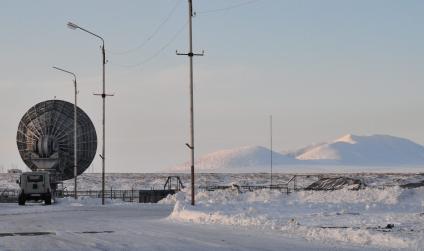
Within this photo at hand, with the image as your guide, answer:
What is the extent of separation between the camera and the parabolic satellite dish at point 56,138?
7106cm

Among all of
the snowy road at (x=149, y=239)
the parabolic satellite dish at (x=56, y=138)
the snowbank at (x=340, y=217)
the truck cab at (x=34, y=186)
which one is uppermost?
the parabolic satellite dish at (x=56, y=138)

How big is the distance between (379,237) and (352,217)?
9047 millimetres

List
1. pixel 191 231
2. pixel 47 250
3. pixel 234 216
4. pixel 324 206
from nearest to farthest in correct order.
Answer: pixel 47 250 < pixel 191 231 < pixel 234 216 < pixel 324 206

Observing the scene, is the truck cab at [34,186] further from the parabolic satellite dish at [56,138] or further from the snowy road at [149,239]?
the snowy road at [149,239]

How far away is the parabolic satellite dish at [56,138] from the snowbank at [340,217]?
25288 mm

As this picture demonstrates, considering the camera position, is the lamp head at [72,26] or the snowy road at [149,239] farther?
the lamp head at [72,26]

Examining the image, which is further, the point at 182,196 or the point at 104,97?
the point at 182,196

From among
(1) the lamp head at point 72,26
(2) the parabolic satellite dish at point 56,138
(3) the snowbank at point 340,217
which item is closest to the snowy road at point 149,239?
(3) the snowbank at point 340,217

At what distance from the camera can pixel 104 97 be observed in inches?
1962

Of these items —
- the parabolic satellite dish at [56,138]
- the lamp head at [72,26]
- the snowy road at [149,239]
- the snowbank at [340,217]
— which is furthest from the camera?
the parabolic satellite dish at [56,138]

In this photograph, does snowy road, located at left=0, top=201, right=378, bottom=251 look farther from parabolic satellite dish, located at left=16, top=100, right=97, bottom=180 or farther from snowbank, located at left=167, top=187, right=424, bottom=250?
parabolic satellite dish, located at left=16, top=100, right=97, bottom=180

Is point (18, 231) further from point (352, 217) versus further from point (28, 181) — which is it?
point (28, 181)

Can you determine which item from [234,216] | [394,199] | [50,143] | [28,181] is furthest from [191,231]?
[50,143]

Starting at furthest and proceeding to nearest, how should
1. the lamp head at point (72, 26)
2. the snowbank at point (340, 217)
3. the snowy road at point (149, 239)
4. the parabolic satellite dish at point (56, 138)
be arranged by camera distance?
the parabolic satellite dish at point (56, 138)
the lamp head at point (72, 26)
the snowbank at point (340, 217)
the snowy road at point (149, 239)
